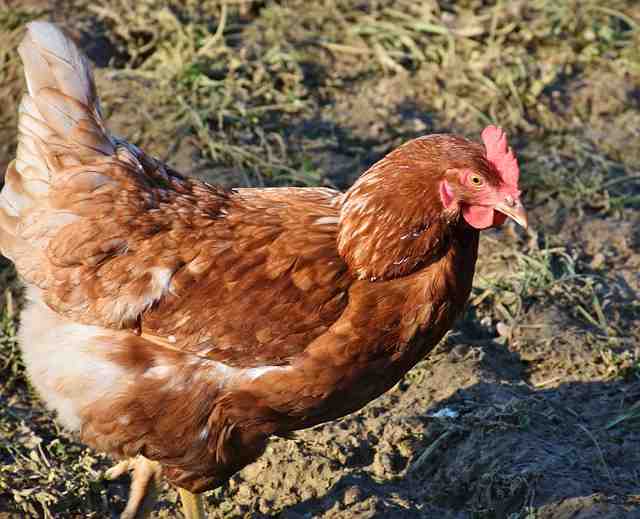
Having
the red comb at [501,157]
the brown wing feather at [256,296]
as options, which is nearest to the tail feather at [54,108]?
the brown wing feather at [256,296]

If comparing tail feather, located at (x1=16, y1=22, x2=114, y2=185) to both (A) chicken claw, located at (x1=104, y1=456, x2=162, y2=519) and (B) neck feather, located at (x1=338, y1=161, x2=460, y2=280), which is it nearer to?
(B) neck feather, located at (x1=338, y1=161, x2=460, y2=280)

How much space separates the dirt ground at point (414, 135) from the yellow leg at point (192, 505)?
30 cm

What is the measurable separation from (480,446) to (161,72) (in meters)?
3.23


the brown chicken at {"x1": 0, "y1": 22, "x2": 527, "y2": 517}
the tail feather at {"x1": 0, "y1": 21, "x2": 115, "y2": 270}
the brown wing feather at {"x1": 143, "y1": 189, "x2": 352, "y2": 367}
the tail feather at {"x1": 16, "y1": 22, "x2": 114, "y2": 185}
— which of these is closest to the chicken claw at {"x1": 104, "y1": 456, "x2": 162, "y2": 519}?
the brown chicken at {"x1": 0, "y1": 22, "x2": 527, "y2": 517}

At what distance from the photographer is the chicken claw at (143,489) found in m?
4.22

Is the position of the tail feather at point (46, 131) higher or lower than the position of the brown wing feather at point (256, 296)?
higher

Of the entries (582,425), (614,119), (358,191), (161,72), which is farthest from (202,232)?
(614,119)

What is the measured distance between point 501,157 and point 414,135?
265 centimetres

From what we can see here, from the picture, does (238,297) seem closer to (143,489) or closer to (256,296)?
(256,296)

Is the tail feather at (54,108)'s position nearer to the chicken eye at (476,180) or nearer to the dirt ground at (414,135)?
the dirt ground at (414,135)

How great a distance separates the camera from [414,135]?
20.4 ft

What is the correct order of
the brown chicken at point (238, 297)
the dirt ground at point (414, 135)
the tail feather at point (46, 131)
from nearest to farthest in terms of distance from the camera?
1. the brown chicken at point (238, 297)
2. the tail feather at point (46, 131)
3. the dirt ground at point (414, 135)

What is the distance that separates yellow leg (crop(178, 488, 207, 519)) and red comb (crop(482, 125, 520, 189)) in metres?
1.75

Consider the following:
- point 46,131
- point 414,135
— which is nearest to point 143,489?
point 46,131
